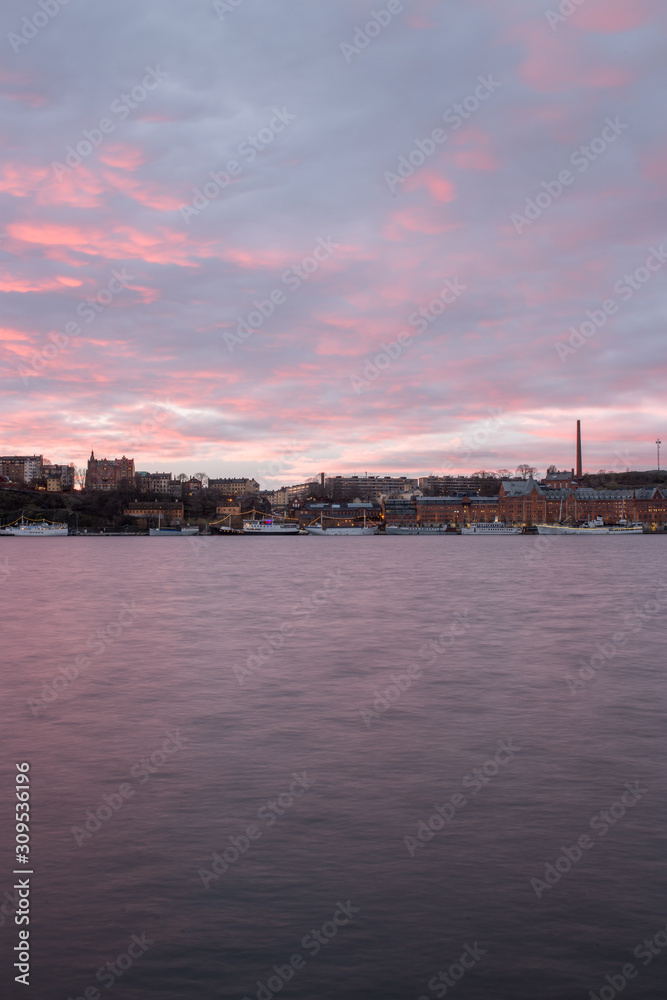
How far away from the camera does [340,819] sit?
906 cm

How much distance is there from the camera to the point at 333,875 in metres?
7.53

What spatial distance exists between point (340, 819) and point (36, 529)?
610ft

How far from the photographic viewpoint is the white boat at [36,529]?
7195 inches

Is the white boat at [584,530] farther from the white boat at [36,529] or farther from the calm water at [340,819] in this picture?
the calm water at [340,819]

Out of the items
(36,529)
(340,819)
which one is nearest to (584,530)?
(36,529)

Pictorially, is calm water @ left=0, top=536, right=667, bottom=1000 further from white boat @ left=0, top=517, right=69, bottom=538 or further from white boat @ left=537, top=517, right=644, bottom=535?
white boat @ left=537, top=517, right=644, bottom=535

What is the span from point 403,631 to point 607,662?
8374 millimetres

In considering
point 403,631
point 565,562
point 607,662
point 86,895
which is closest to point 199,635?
point 403,631

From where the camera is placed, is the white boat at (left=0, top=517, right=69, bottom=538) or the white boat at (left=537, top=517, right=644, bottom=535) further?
the white boat at (left=537, top=517, right=644, bottom=535)

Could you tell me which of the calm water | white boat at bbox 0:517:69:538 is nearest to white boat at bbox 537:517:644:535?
white boat at bbox 0:517:69:538

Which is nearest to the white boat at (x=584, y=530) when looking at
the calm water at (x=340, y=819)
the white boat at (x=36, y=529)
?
the white boat at (x=36, y=529)

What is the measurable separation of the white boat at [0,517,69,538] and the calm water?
17061 cm

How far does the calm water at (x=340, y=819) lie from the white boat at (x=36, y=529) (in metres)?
171

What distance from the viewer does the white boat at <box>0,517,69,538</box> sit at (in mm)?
182750
